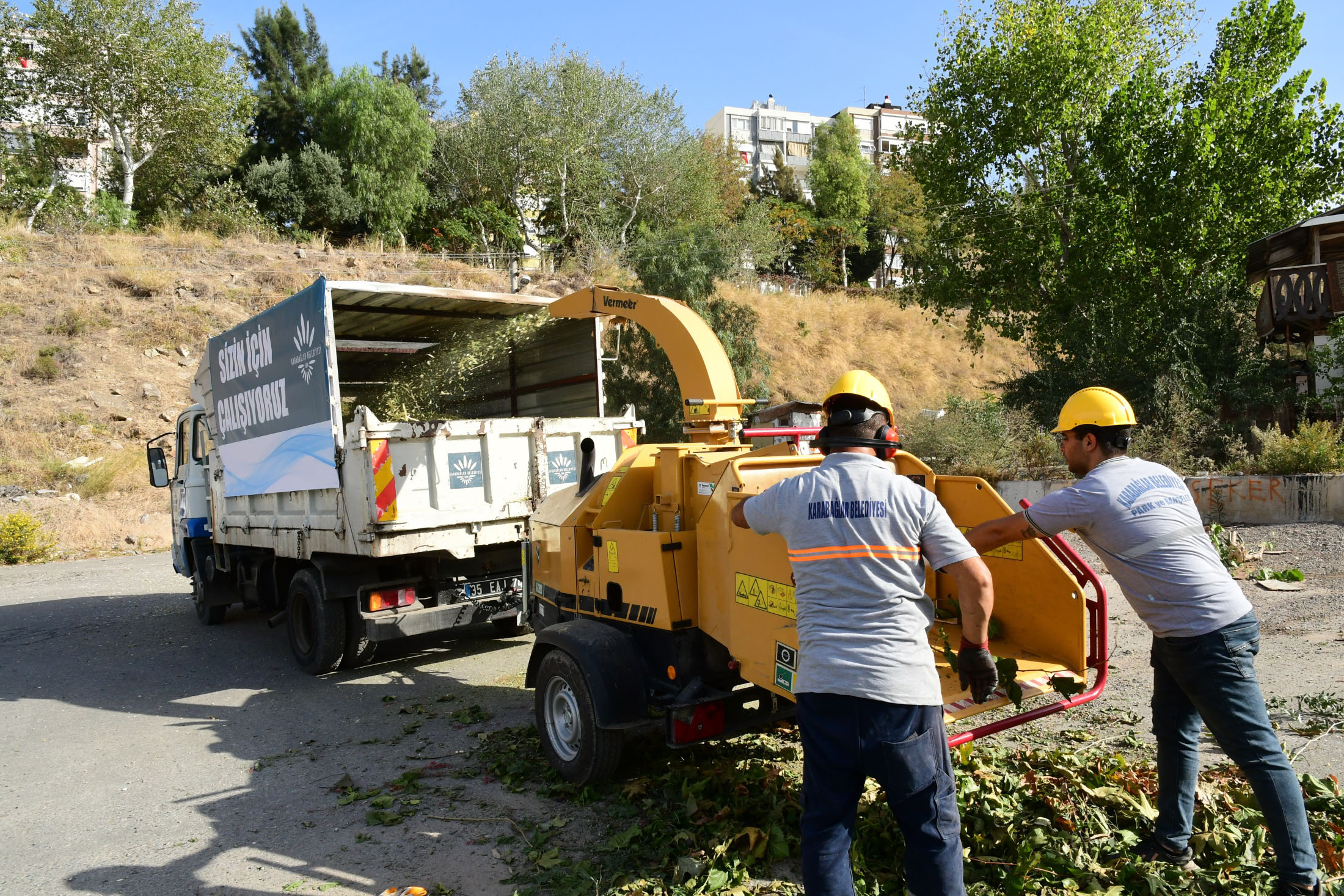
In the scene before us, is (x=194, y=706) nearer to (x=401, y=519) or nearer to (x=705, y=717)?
(x=401, y=519)

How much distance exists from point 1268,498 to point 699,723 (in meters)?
9.54

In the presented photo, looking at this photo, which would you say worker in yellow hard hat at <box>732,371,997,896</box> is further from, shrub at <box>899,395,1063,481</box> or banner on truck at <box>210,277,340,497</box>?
shrub at <box>899,395,1063,481</box>

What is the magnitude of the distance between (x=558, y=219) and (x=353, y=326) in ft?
105

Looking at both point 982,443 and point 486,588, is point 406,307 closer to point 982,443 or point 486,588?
point 486,588

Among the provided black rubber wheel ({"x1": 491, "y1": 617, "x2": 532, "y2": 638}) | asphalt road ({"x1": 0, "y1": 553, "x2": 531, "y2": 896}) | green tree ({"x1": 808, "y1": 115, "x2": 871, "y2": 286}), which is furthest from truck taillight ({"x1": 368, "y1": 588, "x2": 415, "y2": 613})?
green tree ({"x1": 808, "y1": 115, "x2": 871, "y2": 286})

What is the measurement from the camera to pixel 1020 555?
3.84 metres

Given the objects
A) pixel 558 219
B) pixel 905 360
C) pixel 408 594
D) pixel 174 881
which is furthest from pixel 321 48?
pixel 174 881

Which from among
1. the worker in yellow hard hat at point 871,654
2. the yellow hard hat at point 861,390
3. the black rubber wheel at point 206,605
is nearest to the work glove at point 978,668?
the worker in yellow hard hat at point 871,654

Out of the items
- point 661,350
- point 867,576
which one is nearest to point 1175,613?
point 867,576

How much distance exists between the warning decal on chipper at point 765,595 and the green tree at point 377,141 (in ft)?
114

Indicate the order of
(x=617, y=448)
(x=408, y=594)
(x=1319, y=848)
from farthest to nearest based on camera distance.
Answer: (x=617, y=448) → (x=408, y=594) → (x=1319, y=848)

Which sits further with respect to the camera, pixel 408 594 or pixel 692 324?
pixel 408 594

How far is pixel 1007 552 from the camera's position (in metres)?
3.90

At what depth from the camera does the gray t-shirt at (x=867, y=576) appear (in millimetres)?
2465
